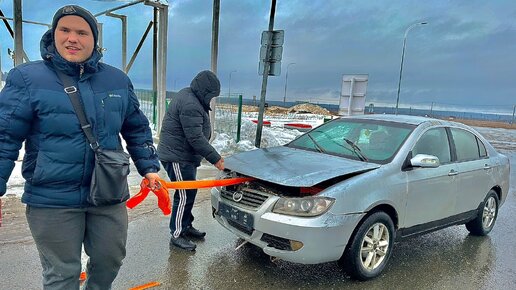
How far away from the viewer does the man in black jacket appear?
3959mm

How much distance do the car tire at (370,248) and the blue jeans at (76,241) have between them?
2.04 metres

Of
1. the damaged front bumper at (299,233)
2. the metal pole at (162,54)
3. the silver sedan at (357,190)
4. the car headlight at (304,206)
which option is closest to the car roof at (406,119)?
the silver sedan at (357,190)

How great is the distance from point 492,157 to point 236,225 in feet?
12.6

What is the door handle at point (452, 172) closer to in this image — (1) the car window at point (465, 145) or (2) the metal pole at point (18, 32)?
(1) the car window at point (465, 145)

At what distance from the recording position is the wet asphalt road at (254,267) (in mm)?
3518

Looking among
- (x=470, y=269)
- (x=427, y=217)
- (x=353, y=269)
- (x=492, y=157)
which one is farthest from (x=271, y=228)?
(x=492, y=157)

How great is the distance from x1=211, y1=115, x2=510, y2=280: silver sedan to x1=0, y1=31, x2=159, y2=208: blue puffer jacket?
1.68m

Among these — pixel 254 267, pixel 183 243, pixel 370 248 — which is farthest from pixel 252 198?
pixel 370 248

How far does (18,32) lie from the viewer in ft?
27.9

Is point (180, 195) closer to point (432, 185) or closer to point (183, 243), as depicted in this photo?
point (183, 243)

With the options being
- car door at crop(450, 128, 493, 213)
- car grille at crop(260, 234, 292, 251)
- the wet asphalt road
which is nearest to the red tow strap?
car grille at crop(260, 234, 292, 251)

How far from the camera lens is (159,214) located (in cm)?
539

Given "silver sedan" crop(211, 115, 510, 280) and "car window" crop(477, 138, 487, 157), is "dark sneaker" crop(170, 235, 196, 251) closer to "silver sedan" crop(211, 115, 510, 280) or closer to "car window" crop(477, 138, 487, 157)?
"silver sedan" crop(211, 115, 510, 280)

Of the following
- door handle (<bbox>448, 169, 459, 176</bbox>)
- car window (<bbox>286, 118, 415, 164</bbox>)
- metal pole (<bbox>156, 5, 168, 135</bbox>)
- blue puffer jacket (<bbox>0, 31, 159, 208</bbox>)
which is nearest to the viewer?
blue puffer jacket (<bbox>0, 31, 159, 208</bbox>)
